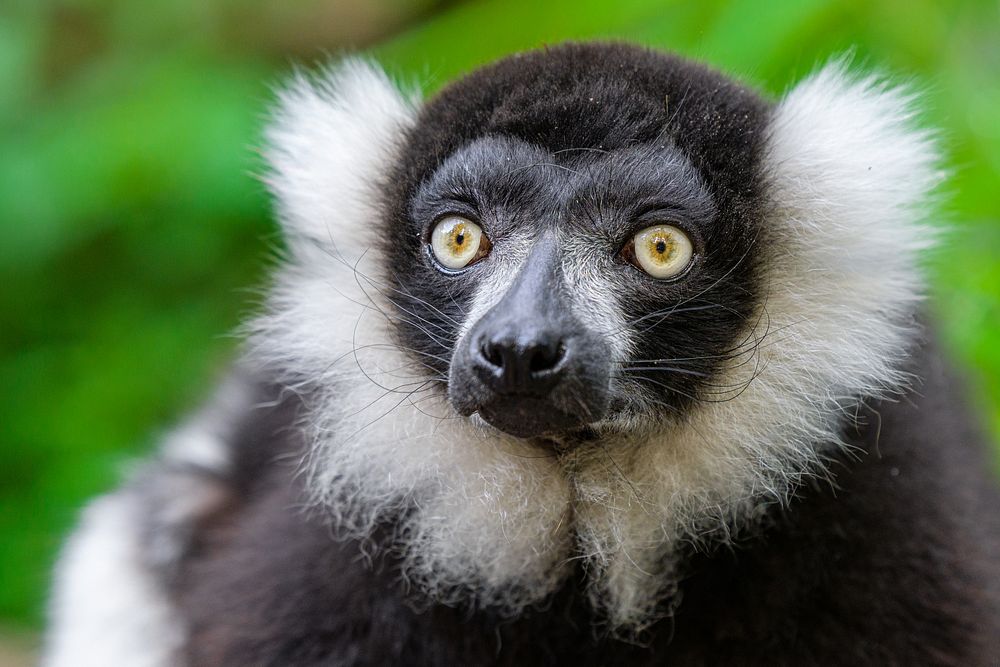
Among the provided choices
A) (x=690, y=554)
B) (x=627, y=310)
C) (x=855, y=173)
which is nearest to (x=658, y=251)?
(x=627, y=310)

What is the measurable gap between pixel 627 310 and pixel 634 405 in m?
0.24

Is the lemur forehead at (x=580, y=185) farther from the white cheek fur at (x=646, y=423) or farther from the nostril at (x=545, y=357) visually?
the nostril at (x=545, y=357)

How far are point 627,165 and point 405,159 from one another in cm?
76

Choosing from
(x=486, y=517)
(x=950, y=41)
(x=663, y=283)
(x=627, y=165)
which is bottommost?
(x=486, y=517)

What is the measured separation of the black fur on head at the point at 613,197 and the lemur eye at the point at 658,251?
0.09ft

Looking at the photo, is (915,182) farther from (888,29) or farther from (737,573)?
(888,29)

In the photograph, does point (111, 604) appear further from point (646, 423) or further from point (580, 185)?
point (580, 185)

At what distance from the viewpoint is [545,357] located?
2662mm

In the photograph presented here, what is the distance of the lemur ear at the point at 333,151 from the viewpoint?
137 inches

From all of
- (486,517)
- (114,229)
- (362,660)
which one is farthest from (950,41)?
(114,229)

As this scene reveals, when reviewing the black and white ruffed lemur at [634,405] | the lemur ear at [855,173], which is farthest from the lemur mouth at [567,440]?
the lemur ear at [855,173]

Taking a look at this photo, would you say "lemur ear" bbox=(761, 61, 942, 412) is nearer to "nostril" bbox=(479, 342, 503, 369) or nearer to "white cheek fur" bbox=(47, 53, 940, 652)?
"white cheek fur" bbox=(47, 53, 940, 652)

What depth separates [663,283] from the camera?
2971 millimetres

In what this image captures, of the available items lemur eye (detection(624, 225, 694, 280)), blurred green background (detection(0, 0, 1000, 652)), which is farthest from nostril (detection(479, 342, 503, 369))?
blurred green background (detection(0, 0, 1000, 652))
